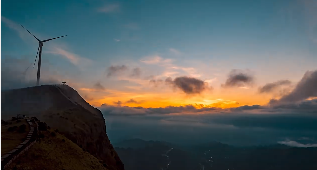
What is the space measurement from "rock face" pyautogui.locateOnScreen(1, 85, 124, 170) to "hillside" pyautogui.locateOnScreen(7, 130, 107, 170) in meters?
→ 15.9

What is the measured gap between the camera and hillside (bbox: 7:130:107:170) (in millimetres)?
35406

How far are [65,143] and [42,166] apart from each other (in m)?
15.1

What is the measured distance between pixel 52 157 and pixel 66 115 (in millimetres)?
49562

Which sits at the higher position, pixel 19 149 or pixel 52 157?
pixel 19 149

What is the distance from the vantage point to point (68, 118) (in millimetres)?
83625

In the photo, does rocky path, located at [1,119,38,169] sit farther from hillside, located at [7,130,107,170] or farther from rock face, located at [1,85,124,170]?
rock face, located at [1,85,124,170]

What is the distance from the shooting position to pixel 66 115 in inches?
3418

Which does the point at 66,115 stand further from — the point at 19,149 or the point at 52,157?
the point at 19,149

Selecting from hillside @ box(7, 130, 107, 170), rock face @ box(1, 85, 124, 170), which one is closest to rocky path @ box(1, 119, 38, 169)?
hillside @ box(7, 130, 107, 170)

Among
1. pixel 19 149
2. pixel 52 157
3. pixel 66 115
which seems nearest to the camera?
pixel 19 149

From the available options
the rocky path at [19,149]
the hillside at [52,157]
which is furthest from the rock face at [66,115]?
the rocky path at [19,149]

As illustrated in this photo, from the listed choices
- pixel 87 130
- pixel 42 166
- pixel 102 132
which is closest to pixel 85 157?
pixel 42 166

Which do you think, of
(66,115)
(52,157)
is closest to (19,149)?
(52,157)

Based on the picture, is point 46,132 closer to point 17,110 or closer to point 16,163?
point 16,163
